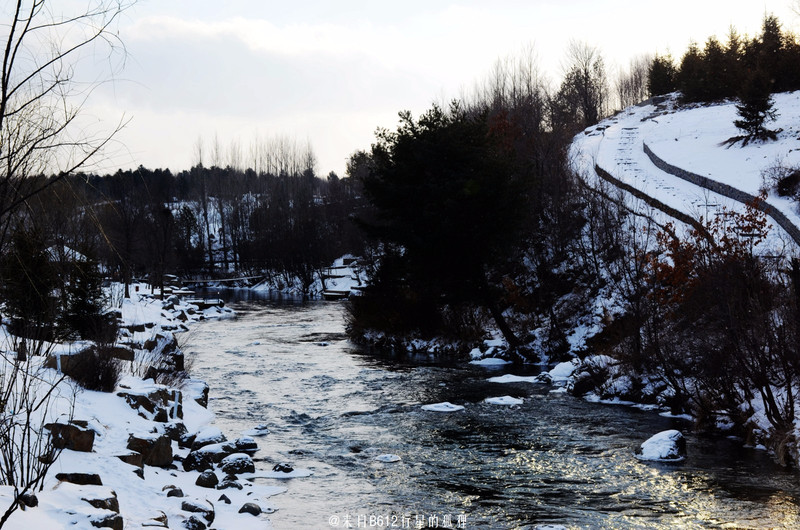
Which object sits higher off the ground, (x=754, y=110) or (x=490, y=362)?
(x=754, y=110)

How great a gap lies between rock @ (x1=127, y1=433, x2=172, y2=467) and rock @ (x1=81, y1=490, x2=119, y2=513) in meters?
2.38

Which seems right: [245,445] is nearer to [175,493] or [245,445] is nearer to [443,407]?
[175,493]

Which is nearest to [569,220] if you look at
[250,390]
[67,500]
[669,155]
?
[669,155]

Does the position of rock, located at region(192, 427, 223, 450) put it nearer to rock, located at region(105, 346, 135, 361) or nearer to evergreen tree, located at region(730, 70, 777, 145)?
rock, located at region(105, 346, 135, 361)

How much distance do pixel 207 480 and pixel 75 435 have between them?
223 cm

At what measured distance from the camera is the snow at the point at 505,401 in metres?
16.2

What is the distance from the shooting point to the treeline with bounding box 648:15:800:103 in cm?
4950

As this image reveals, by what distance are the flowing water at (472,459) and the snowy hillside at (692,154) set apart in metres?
7.65

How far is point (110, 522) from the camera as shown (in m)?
6.66

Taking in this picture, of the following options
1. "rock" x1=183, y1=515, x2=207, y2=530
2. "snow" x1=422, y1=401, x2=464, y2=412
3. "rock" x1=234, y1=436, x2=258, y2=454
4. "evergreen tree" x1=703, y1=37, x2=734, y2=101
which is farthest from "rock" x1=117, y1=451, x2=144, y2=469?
"evergreen tree" x1=703, y1=37, x2=734, y2=101

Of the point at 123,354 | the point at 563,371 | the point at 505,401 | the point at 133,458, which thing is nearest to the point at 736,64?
the point at 563,371

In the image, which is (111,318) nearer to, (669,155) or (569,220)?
(569,220)

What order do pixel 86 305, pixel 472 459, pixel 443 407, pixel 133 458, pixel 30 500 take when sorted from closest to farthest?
pixel 30 500 < pixel 133 458 < pixel 472 459 < pixel 443 407 < pixel 86 305

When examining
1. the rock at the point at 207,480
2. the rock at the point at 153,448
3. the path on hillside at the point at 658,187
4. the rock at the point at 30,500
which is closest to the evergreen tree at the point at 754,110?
the path on hillside at the point at 658,187
